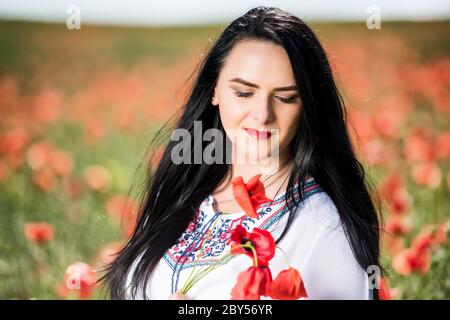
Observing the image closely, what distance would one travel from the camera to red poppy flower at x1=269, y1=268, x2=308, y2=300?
1.67m

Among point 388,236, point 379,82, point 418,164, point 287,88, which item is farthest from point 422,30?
point 287,88

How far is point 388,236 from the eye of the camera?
2.64 metres

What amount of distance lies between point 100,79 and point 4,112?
0.50m

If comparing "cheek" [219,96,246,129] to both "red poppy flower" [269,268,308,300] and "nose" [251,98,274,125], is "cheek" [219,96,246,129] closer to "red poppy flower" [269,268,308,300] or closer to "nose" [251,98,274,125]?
"nose" [251,98,274,125]

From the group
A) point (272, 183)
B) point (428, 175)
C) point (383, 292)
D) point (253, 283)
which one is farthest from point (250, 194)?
point (428, 175)

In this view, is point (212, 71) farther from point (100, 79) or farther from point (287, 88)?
point (100, 79)

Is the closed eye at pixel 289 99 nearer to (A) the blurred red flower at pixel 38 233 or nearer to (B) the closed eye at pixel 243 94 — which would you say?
(B) the closed eye at pixel 243 94

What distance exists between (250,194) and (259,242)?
159 millimetres

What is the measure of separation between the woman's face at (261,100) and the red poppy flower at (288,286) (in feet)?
1.08

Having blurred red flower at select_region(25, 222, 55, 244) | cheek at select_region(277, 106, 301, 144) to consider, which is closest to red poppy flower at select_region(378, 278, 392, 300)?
cheek at select_region(277, 106, 301, 144)

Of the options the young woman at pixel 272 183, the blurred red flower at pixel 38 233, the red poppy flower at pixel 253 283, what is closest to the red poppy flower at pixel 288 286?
the red poppy flower at pixel 253 283

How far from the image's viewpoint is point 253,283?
1671 mm

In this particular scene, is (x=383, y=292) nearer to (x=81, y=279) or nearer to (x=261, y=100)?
(x=261, y=100)

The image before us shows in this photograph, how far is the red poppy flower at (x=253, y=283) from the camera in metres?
1.67
